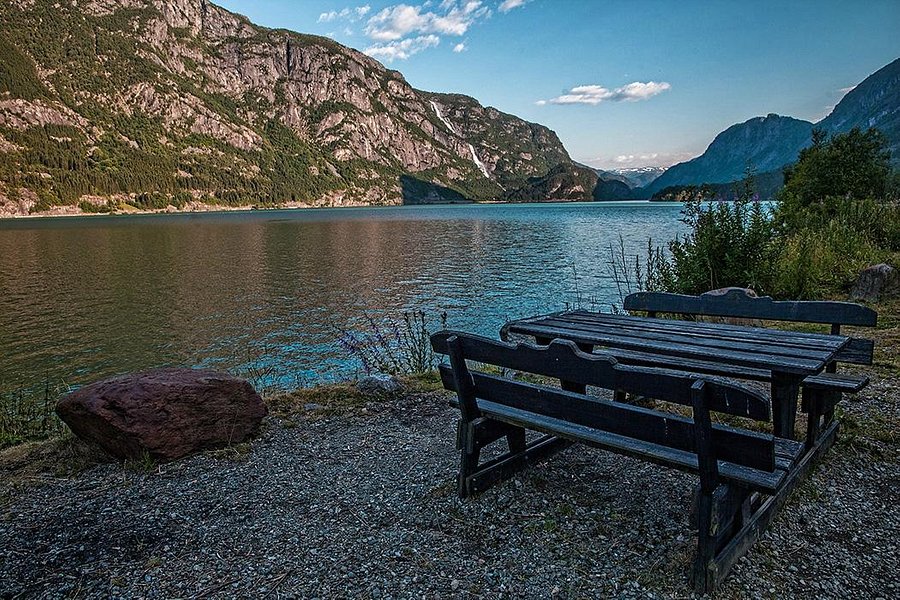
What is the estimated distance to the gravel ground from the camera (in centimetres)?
346

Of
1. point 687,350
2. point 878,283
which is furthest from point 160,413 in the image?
point 878,283

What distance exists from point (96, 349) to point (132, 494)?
48.6 feet

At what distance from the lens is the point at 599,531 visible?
3.99 m

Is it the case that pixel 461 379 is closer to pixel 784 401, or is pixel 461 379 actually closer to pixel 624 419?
pixel 624 419

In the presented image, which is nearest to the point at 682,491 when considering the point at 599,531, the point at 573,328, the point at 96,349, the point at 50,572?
the point at 599,531

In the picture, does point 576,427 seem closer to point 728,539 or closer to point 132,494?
point 728,539

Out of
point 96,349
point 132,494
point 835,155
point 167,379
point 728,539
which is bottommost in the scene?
point 96,349

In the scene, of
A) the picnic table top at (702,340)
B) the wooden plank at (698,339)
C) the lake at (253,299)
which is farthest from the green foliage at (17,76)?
the wooden plank at (698,339)

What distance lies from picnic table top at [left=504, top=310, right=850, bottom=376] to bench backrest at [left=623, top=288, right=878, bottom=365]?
0.31 m

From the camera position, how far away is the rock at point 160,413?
5.51 meters

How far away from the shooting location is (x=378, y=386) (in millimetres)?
7707

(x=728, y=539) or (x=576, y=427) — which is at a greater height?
(x=576, y=427)

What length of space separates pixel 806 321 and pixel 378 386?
207 inches

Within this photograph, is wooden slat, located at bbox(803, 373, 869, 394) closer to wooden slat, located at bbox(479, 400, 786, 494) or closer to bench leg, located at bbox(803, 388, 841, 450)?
A: bench leg, located at bbox(803, 388, 841, 450)
